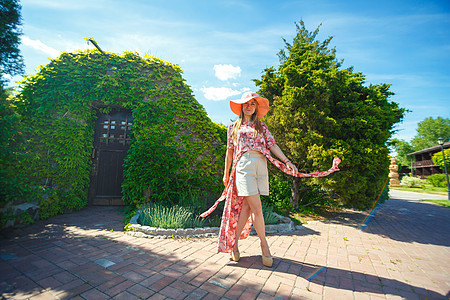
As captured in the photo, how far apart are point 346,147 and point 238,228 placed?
3.81 m

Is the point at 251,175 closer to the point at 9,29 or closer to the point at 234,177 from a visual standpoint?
the point at 234,177

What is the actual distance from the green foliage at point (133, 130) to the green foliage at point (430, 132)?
191ft

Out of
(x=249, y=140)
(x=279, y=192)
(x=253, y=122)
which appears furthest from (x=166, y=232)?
(x=279, y=192)

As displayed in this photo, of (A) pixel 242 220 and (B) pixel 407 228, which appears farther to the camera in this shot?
(B) pixel 407 228

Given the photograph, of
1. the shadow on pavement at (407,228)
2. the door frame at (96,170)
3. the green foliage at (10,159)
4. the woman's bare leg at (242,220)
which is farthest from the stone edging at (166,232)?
the shadow on pavement at (407,228)

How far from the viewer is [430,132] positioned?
4400cm

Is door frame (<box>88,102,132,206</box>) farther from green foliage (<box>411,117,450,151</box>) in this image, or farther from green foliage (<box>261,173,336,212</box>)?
green foliage (<box>411,117,450,151</box>)

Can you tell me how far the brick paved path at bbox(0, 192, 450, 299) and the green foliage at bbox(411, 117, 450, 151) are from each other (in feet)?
185

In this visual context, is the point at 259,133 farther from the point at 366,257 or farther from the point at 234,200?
the point at 366,257

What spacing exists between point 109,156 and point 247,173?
4.65 meters

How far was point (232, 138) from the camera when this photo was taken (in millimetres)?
2693

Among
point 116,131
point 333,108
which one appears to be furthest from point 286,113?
point 116,131

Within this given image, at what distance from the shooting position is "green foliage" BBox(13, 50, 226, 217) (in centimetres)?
A: 454

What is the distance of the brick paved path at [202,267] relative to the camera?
1.86 metres
